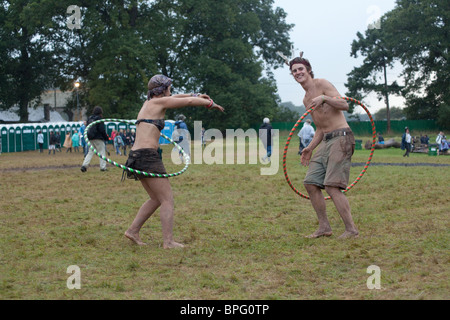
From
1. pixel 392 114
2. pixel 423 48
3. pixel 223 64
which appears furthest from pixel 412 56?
pixel 392 114

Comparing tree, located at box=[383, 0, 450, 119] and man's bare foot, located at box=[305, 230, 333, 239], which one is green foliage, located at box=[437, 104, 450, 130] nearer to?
tree, located at box=[383, 0, 450, 119]

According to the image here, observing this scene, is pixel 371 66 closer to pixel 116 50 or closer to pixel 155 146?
pixel 116 50

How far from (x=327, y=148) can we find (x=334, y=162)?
0.26 metres

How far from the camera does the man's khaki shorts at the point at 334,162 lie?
7.62 m

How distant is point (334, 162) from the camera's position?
7664 millimetres

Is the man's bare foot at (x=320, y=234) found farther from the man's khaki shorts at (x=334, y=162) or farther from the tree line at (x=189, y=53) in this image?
the tree line at (x=189, y=53)

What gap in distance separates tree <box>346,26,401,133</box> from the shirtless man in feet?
206

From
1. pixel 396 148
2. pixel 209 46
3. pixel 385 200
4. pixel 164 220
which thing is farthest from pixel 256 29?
pixel 164 220

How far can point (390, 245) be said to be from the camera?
23.2 feet

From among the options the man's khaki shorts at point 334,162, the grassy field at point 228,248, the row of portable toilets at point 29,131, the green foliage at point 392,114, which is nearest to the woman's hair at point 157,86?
the grassy field at point 228,248

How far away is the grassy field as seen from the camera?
17.2 feet

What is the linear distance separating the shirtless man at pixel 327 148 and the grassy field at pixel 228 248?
16.3 inches

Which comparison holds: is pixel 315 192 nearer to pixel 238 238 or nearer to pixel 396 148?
Answer: pixel 238 238

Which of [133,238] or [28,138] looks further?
Answer: [28,138]
